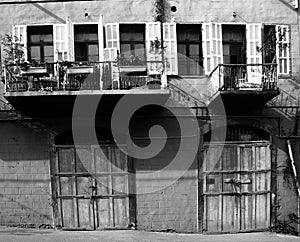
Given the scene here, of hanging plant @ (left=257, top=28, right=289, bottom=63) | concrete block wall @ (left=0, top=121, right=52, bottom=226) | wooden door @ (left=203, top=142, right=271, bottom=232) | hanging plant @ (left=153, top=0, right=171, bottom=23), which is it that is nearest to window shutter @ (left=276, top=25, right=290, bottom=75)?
hanging plant @ (left=257, top=28, right=289, bottom=63)

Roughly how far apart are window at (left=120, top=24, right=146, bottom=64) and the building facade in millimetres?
31

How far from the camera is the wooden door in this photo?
32.1ft

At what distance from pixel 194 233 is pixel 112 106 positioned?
4.50 metres

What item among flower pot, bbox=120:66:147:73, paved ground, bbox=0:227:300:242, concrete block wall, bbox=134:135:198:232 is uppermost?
flower pot, bbox=120:66:147:73

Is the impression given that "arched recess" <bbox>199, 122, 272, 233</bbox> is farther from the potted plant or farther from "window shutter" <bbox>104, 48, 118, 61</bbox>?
"window shutter" <bbox>104, 48, 118, 61</bbox>

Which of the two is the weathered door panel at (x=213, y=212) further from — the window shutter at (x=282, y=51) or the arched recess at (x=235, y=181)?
the window shutter at (x=282, y=51)

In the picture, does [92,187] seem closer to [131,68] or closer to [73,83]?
[73,83]

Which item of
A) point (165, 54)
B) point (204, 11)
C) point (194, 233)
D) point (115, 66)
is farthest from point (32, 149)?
point (204, 11)

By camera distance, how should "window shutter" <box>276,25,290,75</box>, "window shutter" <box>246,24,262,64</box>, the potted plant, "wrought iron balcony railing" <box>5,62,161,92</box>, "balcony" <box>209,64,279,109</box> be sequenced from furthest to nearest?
"window shutter" <box>276,25,290,75</box> → "window shutter" <box>246,24,262,64</box> → "balcony" <box>209,64,279,109</box> → the potted plant → "wrought iron balcony railing" <box>5,62,161,92</box>

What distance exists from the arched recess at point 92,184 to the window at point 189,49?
310 cm

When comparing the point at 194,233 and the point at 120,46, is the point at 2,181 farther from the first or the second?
the point at 194,233

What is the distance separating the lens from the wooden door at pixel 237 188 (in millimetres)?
9773

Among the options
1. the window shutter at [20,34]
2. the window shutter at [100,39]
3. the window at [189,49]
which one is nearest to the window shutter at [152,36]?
the window at [189,49]

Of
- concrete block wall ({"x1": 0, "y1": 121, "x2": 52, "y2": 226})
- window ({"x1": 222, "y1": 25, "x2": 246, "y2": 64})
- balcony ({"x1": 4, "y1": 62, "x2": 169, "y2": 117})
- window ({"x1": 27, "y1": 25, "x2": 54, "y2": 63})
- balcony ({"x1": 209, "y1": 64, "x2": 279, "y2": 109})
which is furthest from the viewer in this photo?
window ({"x1": 222, "y1": 25, "x2": 246, "y2": 64})
